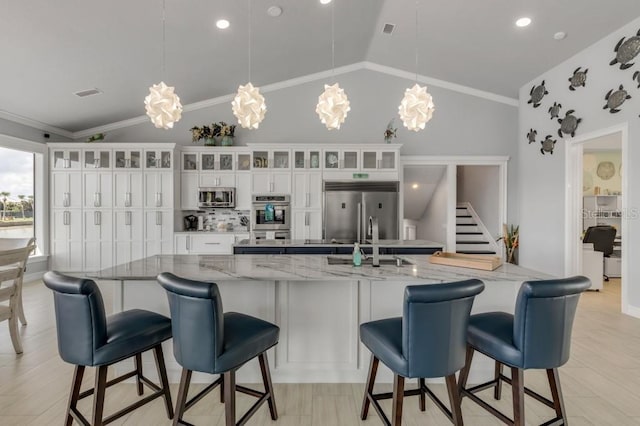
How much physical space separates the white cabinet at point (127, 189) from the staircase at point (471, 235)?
6.01 meters

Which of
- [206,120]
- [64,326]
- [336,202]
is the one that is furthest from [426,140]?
[64,326]

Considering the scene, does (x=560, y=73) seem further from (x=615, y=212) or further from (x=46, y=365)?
(x=46, y=365)

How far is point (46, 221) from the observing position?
5.63m

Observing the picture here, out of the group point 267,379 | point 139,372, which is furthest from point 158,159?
point 267,379

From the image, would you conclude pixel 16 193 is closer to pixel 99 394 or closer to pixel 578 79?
pixel 99 394

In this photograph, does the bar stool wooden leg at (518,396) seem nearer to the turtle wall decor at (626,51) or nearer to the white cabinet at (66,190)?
the turtle wall decor at (626,51)

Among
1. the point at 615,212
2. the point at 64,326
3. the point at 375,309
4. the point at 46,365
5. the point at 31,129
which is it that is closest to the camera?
the point at 64,326

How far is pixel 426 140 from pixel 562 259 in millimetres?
2853

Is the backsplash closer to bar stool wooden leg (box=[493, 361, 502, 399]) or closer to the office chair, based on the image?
bar stool wooden leg (box=[493, 361, 502, 399])

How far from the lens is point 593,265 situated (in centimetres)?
488

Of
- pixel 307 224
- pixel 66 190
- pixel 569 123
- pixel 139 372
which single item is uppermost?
pixel 569 123

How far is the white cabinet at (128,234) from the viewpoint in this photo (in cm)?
567

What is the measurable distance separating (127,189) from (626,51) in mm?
7153

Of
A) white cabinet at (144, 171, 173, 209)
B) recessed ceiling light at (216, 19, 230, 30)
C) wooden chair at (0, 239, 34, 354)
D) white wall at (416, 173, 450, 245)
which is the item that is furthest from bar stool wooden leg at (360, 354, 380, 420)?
white wall at (416, 173, 450, 245)
